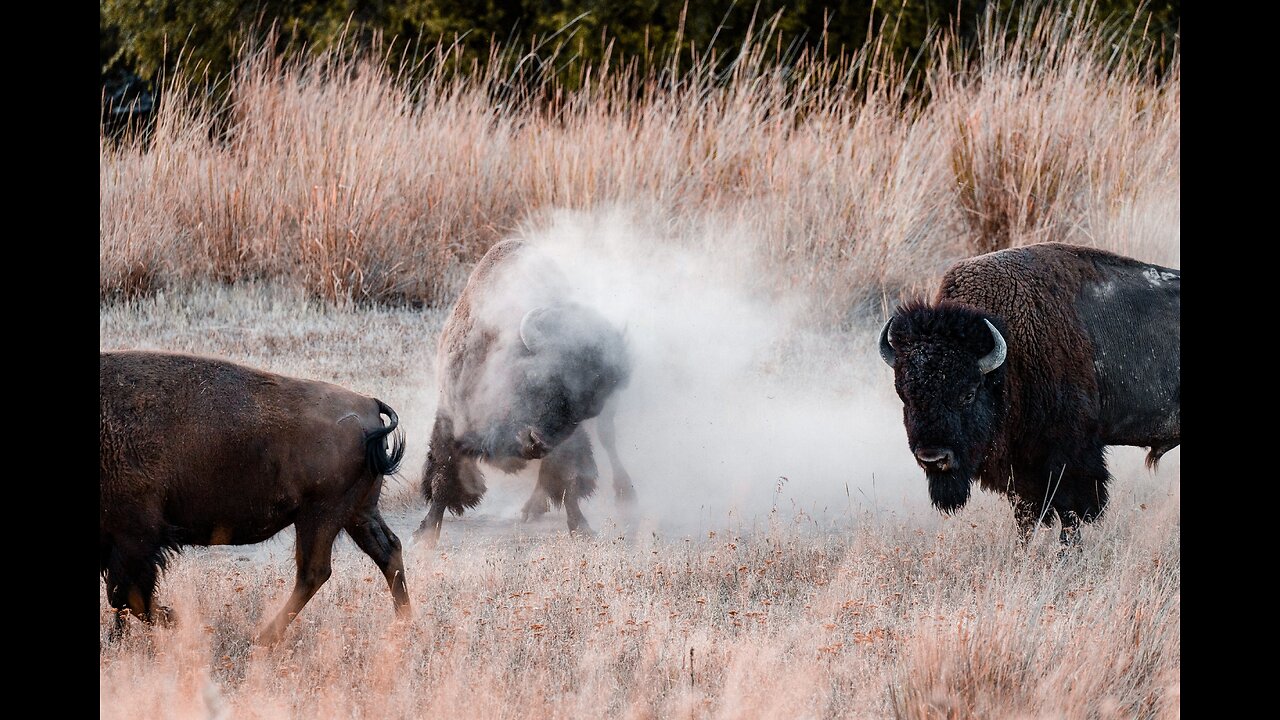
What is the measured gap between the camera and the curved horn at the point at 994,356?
542 centimetres

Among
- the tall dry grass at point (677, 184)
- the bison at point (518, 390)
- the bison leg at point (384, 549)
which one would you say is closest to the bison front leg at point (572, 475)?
the bison at point (518, 390)

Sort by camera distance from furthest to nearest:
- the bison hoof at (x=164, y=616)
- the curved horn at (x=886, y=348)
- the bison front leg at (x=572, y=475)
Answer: the bison front leg at (x=572, y=475) → the curved horn at (x=886, y=348) → the bison hoof at (x=164, y=616)

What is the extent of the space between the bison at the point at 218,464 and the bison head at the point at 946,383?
217cm

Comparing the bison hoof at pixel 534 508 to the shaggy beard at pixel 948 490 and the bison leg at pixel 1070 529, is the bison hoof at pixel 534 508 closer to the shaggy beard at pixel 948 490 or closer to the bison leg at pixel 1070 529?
the shaggy beard at pixel 948 490

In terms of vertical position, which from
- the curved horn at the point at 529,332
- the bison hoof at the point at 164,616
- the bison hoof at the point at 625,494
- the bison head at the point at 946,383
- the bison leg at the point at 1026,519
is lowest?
the bison hoof at the point at 625,494

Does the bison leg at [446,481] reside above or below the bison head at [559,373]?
below

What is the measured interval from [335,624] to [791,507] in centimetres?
331

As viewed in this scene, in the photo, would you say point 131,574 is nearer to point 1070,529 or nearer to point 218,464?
point 218,464

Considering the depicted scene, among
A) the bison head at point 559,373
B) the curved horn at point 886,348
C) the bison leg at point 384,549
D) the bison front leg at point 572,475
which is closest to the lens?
the bison leg at point 384,549

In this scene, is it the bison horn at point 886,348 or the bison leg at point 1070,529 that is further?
the bison leg at point 1070,529

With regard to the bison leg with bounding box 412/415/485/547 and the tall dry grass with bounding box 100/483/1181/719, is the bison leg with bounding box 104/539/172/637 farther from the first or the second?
the bison leg with bounding box 412/415/485/547

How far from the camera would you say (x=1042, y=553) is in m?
5.79

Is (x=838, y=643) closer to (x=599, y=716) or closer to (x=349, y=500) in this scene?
(x=599, y=716)
